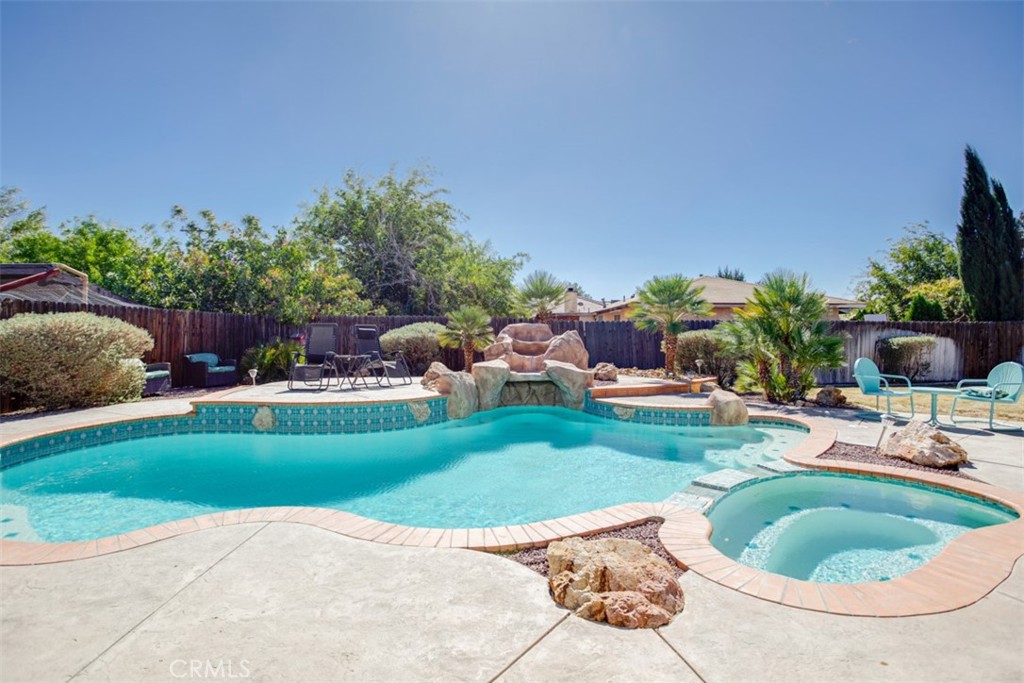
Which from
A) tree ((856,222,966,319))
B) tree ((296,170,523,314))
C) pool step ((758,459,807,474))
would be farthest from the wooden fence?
tree ((856,222,966,319))

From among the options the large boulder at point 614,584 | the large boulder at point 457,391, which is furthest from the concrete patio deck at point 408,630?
the large boulder at point 457,391

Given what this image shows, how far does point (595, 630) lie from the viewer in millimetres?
2016

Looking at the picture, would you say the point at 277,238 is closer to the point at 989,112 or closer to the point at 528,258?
the point at 528,258

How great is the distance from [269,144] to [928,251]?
33.3 meters

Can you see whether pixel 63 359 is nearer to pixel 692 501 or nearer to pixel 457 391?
pixel 457 391

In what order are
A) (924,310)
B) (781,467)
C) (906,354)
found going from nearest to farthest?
(781,467), (906,354), (924,310)

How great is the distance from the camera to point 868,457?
5.12 metres

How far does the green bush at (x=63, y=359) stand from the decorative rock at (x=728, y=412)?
34.1ft

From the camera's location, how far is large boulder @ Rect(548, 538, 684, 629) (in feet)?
6.77

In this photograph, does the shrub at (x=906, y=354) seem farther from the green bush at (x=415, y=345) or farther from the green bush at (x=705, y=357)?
the green bush at (x=415, y=345)

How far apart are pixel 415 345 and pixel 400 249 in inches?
363

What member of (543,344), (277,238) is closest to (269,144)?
(277,238)

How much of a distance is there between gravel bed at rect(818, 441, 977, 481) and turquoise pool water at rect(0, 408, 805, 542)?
84 centimetres

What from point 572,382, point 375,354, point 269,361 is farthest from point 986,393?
point 269,361
